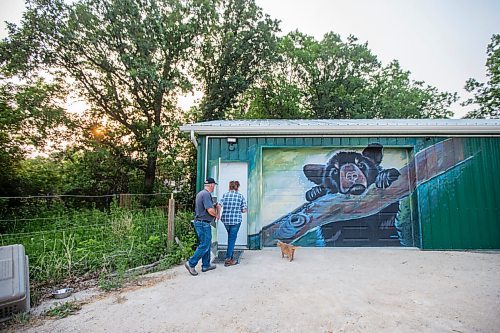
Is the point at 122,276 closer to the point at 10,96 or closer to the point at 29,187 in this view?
the point at 29,187

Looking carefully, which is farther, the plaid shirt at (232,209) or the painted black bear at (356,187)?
the painted black bear at (356,187)

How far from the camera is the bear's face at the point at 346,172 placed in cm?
622

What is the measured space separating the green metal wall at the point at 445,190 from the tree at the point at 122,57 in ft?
22.4

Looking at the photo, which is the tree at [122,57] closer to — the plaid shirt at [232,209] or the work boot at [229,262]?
the plaid shirt at [232,209]

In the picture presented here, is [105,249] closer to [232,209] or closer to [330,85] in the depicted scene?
[232,209]

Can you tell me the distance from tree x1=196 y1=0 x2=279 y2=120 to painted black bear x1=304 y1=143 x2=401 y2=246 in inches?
354

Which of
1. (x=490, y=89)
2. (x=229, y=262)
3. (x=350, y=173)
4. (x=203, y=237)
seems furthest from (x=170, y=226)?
(x=490, y=89)

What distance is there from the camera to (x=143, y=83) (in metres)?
12.0

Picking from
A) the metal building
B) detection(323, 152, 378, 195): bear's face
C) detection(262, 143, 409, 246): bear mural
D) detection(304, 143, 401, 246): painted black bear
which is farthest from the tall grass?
detection(323, 152, 378, 195): bear's face

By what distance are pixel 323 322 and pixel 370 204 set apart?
4.25 m

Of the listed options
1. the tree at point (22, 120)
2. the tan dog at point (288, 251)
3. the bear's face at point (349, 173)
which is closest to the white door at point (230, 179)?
the tan dog at point (288, 251)

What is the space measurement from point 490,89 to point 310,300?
72.5ft

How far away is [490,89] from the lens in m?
17.4

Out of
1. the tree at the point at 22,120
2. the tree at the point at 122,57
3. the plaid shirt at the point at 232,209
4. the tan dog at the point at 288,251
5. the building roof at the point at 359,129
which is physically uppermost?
the tree at the point at 122,57
